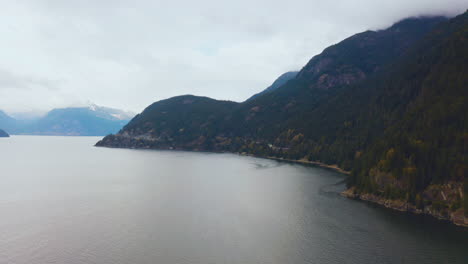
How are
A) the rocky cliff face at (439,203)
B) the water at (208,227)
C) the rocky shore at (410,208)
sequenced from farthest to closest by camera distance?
1. the rocky cliff face at (439,203)
2. the rocky shore at (410,208)
3. the water at (208,227)

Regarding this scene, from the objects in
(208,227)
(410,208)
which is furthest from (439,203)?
(208,227)

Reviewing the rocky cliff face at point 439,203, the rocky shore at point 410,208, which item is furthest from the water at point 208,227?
the rocky cliff face at point 439,203

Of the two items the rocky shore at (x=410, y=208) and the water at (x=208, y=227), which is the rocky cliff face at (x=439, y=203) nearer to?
the rocky shore at (x=410, y=208)

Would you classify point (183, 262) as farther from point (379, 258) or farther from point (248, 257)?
point (379, 258)

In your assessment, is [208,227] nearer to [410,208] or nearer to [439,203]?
[410,208]

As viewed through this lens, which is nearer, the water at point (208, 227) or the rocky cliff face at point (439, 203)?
the water at point (208, 227)

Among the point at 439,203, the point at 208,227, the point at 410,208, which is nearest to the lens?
the point at 208,227

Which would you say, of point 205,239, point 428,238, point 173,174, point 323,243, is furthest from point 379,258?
point 173,174

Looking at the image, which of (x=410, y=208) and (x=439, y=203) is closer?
(x=439, y=203)

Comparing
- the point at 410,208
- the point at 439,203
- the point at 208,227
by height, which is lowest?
the point at 208,227
